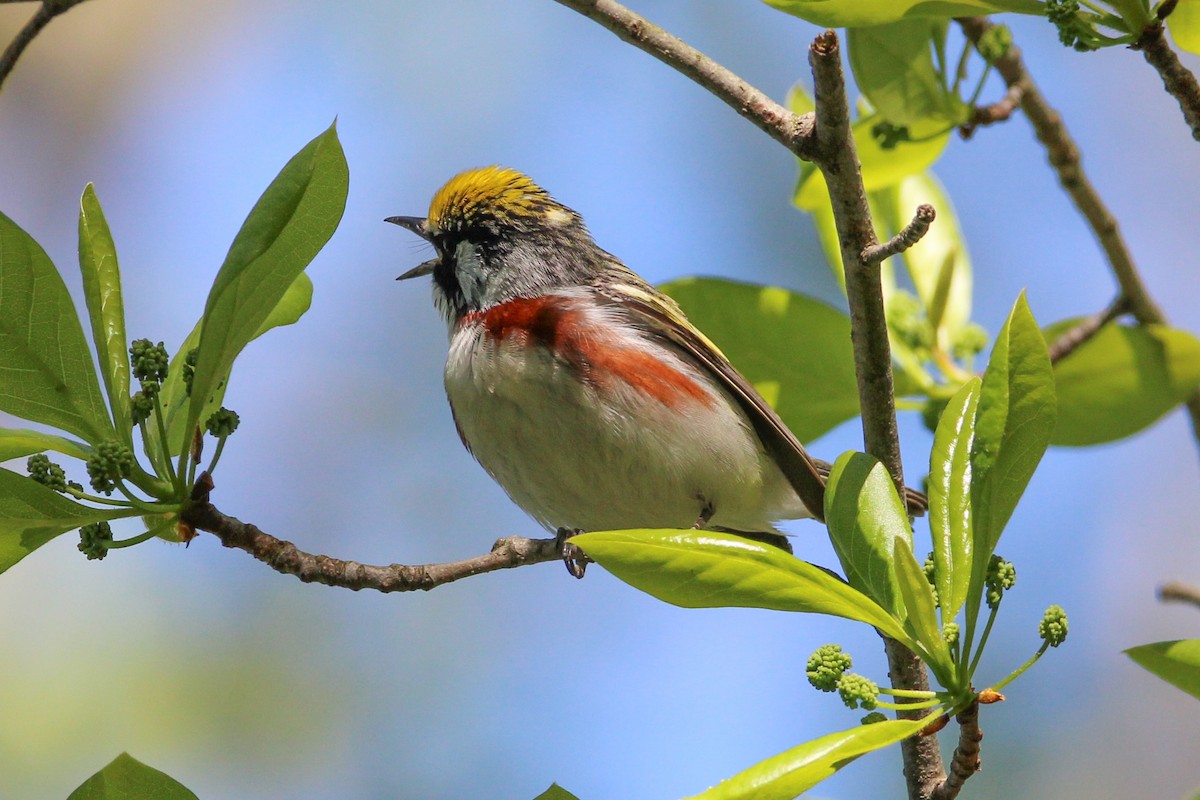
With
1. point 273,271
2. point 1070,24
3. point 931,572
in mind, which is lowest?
point 931,572

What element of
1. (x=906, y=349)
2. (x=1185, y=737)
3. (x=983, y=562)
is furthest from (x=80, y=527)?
(x=1185, y=737)

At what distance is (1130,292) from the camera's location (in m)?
3.49

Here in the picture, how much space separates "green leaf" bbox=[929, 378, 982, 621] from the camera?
2.02m

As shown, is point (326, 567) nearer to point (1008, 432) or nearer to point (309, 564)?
point (309, 564)

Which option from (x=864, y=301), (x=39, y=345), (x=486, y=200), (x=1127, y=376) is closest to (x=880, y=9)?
(x=864, y=301)

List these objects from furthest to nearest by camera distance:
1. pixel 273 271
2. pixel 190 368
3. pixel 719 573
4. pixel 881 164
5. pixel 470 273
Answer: pixel 470 273 → pixel 881 164 → pixel 190 368 → pixel 273 271 → pixel 719 573

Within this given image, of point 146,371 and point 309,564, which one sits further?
point 309,564

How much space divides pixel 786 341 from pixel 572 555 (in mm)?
871

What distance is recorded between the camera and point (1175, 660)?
1.88m

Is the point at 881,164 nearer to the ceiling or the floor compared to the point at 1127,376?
nearer to the ceiling

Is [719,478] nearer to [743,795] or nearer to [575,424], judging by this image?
[575,424]

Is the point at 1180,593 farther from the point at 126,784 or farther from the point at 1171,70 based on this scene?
the point at 126,784

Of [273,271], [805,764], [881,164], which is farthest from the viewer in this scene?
[881,164]

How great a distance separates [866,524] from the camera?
6.88 ft
